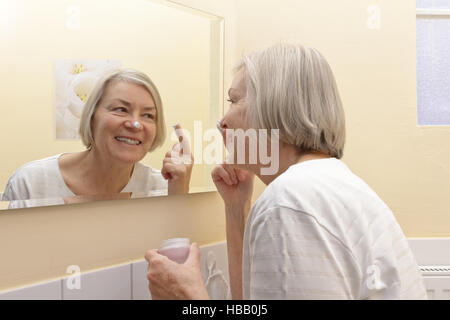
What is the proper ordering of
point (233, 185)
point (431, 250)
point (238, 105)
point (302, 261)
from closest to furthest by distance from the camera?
point (302, 261)
point (238, 105)
point (233, 185)
point (431, 250)

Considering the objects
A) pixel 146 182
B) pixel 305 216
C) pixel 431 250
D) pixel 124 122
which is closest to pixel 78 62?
pixel 124 122

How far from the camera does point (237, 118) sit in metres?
0.96

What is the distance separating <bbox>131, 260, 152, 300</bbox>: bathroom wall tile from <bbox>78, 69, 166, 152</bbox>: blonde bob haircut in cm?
28

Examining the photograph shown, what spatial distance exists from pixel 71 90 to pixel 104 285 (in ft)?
1.40

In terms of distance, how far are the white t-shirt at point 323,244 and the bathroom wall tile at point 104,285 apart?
43cm

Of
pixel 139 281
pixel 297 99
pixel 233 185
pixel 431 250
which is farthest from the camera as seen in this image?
pixel 431 250

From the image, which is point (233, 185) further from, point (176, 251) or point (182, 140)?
point (176, 251)

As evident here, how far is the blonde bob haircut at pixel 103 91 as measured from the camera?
96 cm

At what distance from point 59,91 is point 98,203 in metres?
0.26

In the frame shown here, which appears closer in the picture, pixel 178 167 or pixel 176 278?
pixel 176 278

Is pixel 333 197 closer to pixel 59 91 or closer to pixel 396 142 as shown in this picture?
pixel 59 91

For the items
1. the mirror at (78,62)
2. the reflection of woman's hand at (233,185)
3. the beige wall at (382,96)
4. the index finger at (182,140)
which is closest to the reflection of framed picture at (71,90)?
the mirror at (78,62)

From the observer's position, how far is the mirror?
0.84 meters

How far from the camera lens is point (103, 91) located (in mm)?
985
